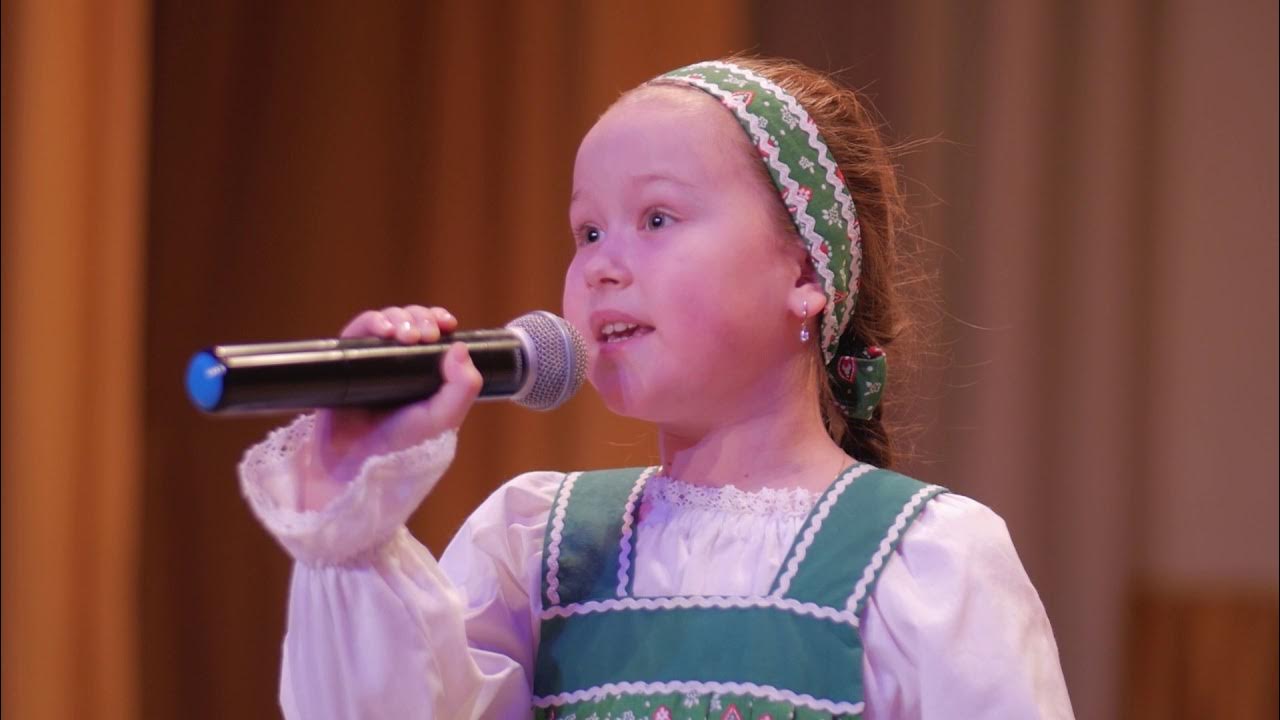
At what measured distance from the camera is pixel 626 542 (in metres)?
1.36

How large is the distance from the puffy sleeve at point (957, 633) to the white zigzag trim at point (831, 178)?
0.89 ft

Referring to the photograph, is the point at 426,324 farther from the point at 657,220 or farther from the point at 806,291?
the point at 806,291

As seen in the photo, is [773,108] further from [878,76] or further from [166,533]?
[878,76]

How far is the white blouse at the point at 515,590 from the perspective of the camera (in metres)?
1.10

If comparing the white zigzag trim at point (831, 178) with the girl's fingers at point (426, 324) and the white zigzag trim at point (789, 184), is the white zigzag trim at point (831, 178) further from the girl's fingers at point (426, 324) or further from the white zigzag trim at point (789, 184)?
the girl's fingers at point (426, 324)

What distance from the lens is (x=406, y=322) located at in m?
1.07

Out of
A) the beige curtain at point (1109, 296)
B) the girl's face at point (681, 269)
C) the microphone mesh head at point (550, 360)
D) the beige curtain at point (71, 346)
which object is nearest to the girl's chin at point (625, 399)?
the girl's face at point (681, 269)

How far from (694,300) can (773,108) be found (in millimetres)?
244

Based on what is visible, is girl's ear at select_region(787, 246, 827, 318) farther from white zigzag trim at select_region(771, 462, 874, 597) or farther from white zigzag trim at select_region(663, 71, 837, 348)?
white zigzag trim at select_region(771, 462, 874, 597)

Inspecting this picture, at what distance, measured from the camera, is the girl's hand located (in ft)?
3.51

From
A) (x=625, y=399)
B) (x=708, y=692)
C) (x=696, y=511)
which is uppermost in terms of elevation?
(x=625, y=399)

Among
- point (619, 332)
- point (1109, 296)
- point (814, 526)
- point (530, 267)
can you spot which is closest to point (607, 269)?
point (619, 332)

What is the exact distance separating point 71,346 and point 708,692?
49.6 inches

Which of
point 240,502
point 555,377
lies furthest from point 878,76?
point 555,377
